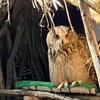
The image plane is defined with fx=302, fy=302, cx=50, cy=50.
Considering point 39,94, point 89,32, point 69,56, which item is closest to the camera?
point 89,32

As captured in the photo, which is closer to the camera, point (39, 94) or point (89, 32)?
point (89, 32)

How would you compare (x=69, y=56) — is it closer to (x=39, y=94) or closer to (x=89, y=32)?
(x=39, y=94)

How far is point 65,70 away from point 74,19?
1.22m

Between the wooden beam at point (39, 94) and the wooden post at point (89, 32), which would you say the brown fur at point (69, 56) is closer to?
the wooden beam at point (39, 94)

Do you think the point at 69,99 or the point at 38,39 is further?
the point at 38,39

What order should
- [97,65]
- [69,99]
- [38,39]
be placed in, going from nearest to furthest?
[97,65] → [69,99] → [38,39]

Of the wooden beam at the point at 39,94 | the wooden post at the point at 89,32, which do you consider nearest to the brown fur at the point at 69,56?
the wooden beam at the point at 39,94

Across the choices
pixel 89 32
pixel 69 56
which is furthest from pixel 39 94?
pixel 89 32

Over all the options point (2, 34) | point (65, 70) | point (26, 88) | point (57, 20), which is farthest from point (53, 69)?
point (57, 20)

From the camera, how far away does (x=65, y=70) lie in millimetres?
1973

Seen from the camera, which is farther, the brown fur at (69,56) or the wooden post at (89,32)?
the brown fur at (69,56)

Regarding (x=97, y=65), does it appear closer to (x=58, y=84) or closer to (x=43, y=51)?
(x=58, y=84)

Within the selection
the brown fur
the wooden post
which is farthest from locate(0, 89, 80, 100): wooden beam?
the wooden post

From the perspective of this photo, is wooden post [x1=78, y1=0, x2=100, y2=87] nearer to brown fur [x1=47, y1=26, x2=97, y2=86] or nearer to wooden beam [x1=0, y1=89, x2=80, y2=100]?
brown fur [x1=47, y1=26, x2=97, y2=86]
